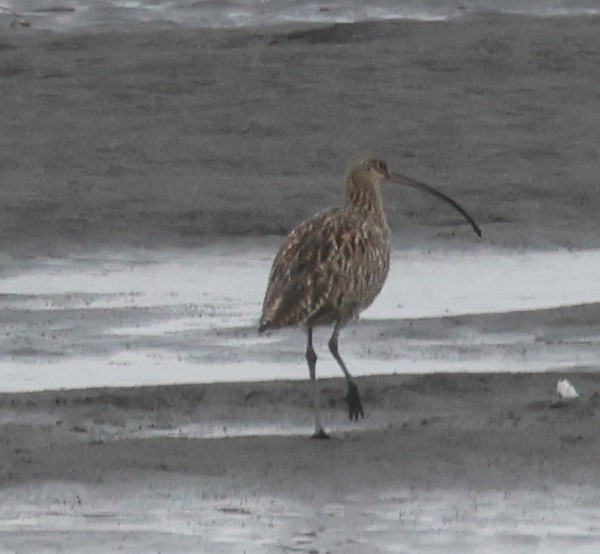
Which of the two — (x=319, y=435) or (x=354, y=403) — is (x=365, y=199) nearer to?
(x=354, y=403)

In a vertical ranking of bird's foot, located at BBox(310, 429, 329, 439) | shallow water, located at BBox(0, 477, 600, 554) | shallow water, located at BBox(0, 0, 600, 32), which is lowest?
shallow water, located at BBox(0, 0, 600, 32)

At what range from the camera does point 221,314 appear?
1349cm

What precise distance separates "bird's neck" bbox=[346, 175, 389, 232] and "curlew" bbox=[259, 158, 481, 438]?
245mm

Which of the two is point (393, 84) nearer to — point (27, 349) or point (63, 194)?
point (63, 194)

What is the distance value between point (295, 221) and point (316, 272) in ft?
21.5

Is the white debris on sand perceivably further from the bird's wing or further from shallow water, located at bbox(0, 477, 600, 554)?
shallow water, located at bbox(0, 477, 600, 554)

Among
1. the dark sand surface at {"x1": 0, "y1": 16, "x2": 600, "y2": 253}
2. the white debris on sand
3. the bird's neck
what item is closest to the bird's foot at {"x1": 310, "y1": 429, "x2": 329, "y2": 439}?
the white debris on sand

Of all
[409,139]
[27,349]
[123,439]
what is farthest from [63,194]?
[123,439]

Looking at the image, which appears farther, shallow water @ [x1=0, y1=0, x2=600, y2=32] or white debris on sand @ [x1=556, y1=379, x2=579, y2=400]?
shallow water @ [x1=0, y1=0, x2=600, y2=32]

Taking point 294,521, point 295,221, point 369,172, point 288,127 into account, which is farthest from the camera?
point 288,127

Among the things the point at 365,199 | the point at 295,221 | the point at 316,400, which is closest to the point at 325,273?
the point at 316,400

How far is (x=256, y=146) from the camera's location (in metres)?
19.5

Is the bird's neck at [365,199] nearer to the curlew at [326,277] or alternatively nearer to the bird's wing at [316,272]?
the curlew at [326,277]

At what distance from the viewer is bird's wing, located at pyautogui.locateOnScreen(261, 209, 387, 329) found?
33.6 ft
